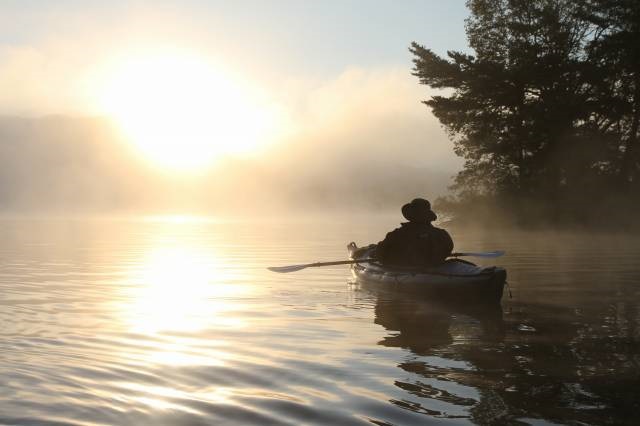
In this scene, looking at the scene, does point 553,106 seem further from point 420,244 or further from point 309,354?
point 309,354

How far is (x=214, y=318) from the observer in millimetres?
11789

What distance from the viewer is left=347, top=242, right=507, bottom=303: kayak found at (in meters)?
12.8

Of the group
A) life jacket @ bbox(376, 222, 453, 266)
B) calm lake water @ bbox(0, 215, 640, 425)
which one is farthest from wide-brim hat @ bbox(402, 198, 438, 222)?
calm lake water @ bbox(0, 215, 640, 425)

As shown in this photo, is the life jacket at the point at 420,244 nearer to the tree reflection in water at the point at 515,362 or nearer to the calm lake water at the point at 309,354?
the calm lake water at the point at 309,354

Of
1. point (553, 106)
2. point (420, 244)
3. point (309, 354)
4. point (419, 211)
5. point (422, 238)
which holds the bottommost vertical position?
point (309, 354)

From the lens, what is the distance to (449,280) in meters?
13.2

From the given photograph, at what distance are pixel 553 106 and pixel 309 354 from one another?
32.3 metres

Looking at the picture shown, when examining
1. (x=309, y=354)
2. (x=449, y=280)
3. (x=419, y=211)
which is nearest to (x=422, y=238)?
(x=419, y=211)

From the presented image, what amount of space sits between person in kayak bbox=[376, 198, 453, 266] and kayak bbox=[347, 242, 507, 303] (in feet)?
0.75

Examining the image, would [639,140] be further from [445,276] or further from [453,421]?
[453,421]

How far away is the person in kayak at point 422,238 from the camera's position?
46.9 ft

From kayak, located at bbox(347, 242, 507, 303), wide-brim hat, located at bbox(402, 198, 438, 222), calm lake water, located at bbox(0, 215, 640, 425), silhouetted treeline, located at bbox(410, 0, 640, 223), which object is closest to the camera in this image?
calm lake water, located at bbox(0, 215, 640, 425)

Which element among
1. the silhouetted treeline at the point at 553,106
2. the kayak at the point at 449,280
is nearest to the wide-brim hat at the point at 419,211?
the kayak at the point at 449,280

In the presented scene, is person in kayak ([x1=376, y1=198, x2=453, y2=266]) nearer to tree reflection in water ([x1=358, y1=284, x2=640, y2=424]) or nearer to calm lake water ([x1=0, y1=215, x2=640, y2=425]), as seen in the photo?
calm lake water ([x1=0, y1=215, x2=640, y2=425])
